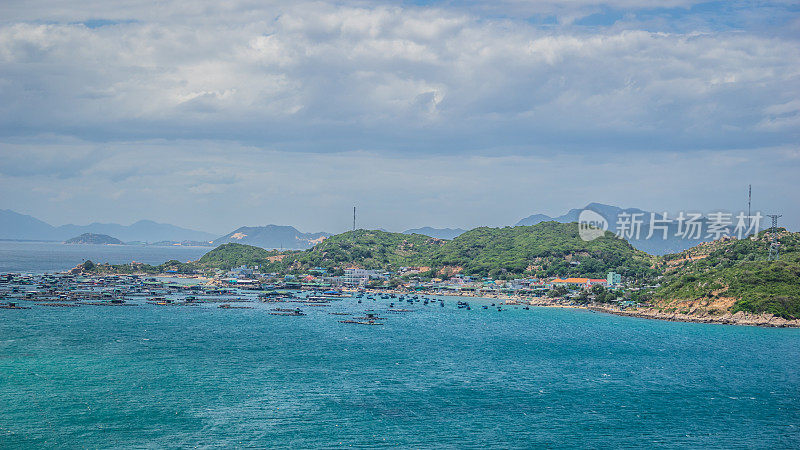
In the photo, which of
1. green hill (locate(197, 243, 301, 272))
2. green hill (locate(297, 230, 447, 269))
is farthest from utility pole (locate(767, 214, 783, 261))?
green hill (locate(197, 243, 301, 272))

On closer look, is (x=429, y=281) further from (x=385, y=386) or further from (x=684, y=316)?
(x=385, y=386)

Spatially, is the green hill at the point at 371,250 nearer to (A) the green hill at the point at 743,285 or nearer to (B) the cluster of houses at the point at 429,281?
(B) the cluster of houses at the point at 429,281

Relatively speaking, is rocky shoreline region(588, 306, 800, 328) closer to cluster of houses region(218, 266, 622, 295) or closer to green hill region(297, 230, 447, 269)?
cluster of houses region(218, 266, 622, 295)

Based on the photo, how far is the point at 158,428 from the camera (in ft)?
99.9

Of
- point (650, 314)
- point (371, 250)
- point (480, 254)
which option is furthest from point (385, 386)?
point (371, 250)

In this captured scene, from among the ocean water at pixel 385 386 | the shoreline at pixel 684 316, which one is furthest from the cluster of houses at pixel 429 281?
the ocean water at pixel 385 386

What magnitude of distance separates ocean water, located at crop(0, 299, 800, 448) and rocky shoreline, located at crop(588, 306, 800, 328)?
367 cm

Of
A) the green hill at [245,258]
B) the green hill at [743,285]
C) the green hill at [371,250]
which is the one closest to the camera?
the green hill at [743,285]

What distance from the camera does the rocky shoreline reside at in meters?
73.3

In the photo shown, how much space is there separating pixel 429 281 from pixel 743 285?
71.6 m

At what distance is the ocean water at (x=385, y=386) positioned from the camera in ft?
101

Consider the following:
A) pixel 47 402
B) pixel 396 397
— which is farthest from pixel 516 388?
pixel 47 402

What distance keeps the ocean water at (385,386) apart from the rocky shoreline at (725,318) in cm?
367

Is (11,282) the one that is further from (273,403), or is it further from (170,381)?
(273,403)
